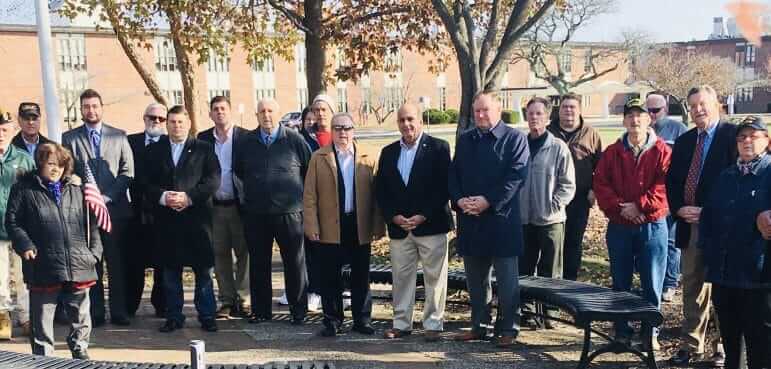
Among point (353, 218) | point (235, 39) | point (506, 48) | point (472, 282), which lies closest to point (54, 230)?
point (353, 218)

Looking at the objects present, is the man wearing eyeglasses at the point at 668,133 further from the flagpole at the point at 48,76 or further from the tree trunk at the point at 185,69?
the tree trunk at the point at 185,69

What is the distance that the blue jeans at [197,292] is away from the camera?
655 cm

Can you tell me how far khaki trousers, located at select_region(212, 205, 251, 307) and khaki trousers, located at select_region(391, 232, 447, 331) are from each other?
5.49 feet

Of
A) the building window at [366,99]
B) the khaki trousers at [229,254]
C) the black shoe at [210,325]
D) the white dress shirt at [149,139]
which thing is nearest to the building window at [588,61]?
the building window at [366,99]

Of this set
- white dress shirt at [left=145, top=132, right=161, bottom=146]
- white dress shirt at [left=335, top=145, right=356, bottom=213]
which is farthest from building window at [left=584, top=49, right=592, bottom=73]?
white dress shirt at [left=335, top=145, right=356, bottom=213]

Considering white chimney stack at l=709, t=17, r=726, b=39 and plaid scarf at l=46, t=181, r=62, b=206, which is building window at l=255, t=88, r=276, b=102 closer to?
white chimney stack at l=709, t=17, r=726, b=39

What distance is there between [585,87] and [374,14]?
56796 mm

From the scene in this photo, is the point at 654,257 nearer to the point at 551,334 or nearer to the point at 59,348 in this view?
the point at 551,334

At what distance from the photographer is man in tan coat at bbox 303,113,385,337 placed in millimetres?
6234

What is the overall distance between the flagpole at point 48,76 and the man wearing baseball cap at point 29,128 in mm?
2546

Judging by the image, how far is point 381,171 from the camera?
612cm

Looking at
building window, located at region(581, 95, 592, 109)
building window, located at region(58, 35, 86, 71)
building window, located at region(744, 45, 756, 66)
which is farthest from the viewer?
building window, located at region(581, 95, 592, 109)

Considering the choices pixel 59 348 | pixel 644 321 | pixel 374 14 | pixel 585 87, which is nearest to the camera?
pixel 644 321

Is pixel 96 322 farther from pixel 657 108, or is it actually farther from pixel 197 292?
pixel 657 108
